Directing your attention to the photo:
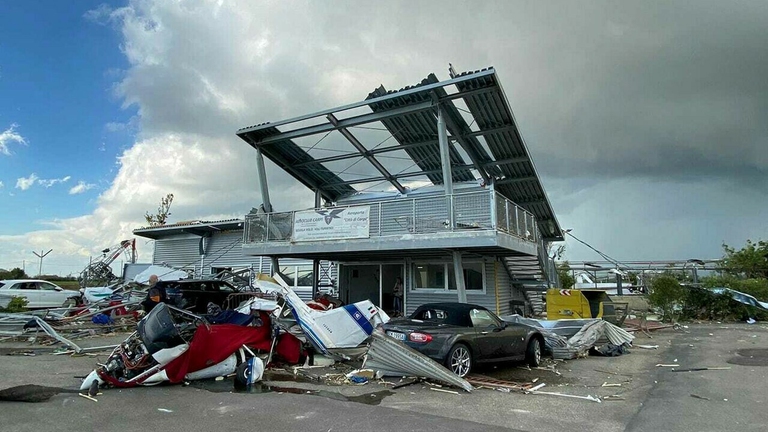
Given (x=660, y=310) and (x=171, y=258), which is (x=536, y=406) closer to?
(x=660, y=310)

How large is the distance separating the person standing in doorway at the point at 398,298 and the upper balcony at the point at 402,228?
5.91ft

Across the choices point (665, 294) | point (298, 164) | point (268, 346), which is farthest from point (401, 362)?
point (665, 294)

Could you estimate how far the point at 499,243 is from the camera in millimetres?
11992

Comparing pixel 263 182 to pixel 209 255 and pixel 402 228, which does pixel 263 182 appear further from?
pixel 209 255

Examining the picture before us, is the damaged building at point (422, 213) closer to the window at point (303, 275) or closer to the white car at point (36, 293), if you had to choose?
the window at point (303, 275)

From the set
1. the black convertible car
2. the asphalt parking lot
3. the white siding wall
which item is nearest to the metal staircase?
the black convertible car

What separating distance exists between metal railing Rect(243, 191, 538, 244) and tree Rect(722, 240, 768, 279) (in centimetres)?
1941

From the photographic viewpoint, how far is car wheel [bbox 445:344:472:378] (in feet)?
25.7

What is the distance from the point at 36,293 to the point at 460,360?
21.0 m

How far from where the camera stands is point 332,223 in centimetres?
1448

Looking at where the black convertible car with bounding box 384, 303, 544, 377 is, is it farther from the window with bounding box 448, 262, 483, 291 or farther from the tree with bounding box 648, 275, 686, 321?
the tree with bounding box 648, 275, 686, 321

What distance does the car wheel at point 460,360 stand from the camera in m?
7.83

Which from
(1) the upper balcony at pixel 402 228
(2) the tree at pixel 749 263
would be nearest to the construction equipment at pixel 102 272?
A: (1) the upper balcony at pixel 402 228

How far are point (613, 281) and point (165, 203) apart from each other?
3702cm
